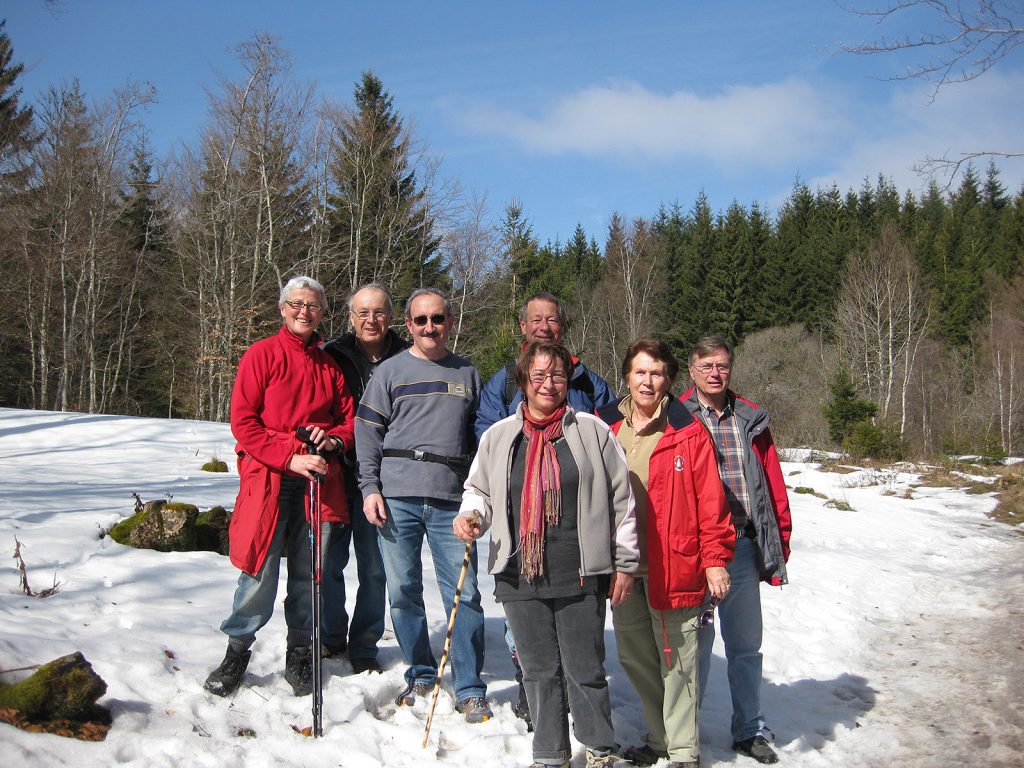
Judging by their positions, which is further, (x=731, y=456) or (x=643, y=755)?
(x=731, y=456)

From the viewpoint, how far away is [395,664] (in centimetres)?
429

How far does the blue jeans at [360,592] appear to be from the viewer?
4.16 metres

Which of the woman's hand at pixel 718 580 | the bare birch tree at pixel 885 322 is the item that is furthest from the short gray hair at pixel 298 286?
the bare birch tree at pixel 885 322

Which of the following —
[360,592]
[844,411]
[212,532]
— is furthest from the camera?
[844,411]

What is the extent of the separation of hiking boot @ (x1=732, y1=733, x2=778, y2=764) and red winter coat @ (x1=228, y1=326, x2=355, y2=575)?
91.7 inches

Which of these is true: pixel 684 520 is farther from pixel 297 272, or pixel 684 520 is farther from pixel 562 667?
pixel 297 272

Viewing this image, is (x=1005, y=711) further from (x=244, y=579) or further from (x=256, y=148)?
(x=256, y=148)

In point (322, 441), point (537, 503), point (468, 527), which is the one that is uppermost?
point (322, 441)

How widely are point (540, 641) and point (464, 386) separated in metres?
1.43

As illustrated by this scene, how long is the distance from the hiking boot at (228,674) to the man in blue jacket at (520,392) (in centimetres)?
137

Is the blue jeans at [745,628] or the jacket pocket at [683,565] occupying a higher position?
the jacket pocket at [683,565]

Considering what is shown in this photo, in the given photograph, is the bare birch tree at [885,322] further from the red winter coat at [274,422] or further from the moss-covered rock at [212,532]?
the red winter coat at [274,422]

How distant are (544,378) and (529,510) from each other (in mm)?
566

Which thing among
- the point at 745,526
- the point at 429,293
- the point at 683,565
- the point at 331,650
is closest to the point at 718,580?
the point at 683,565
